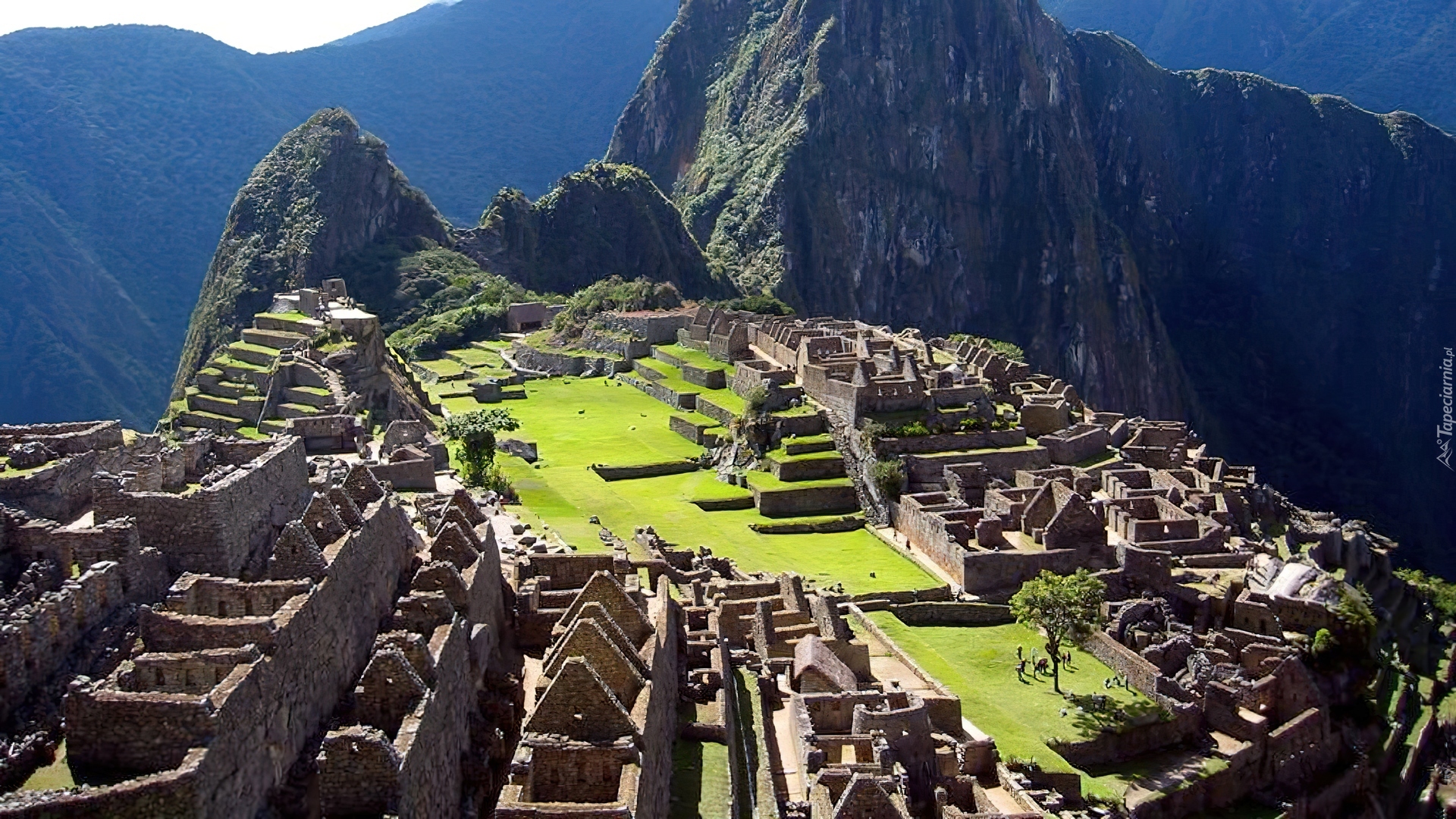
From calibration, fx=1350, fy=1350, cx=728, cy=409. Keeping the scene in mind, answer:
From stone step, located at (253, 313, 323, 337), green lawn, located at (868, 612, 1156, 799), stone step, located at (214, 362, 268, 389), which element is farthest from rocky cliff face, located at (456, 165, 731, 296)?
green lawn, located at (868, 612, 1156, 799)

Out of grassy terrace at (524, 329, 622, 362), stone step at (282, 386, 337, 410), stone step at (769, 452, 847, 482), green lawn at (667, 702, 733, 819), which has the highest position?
grassy terrace at (524, 329, 622, 362)

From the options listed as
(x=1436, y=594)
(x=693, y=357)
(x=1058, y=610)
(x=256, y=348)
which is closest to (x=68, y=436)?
(x=1058, y=610)

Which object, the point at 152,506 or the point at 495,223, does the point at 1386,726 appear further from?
the point at 495,223

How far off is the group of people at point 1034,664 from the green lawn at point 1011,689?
6.8 inches

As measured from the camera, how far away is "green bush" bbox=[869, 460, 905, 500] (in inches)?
2143

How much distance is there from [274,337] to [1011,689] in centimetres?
4484

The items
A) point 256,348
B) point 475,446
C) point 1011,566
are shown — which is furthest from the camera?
point 256,348

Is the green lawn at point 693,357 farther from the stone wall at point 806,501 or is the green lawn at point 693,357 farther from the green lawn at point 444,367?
the stone wall at point 806,501

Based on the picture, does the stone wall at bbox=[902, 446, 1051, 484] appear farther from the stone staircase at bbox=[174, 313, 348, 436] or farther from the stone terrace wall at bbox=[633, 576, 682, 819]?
the stone terrace wall at bbox=[633, 576, 682, 819]

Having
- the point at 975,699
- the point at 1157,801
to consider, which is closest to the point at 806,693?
the point at 975,699

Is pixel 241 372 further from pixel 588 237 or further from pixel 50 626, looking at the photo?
pixel 588 237

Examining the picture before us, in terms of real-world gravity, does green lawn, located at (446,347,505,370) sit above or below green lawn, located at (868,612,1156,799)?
above

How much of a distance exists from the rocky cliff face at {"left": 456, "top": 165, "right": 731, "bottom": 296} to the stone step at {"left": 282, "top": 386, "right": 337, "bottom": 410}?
296ft

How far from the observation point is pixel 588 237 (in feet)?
526
